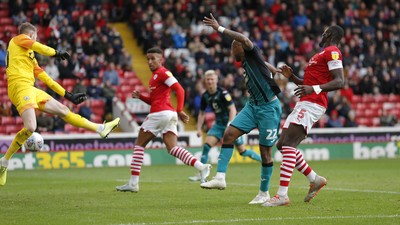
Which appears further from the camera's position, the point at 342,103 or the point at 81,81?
the point at 342,103

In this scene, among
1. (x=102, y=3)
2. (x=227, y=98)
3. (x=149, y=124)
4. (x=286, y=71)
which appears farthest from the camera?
(x=102, y=3)

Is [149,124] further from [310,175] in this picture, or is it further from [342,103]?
[342,103]

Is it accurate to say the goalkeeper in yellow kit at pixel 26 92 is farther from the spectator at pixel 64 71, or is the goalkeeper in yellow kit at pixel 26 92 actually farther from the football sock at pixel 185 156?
the spectator at pixel 64 71

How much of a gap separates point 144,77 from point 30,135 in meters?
18.5

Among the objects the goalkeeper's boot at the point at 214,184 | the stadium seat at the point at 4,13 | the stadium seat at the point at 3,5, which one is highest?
the stadium seat at the point at 3,5

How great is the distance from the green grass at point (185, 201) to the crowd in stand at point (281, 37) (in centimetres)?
1099

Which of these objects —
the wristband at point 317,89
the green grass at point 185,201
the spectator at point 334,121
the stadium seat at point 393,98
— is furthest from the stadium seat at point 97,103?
the wristband at point 317,89

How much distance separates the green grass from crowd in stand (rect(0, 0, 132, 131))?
27.0 ft

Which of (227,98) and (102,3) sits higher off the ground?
(102,3)

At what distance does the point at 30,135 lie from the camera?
46.6 ft

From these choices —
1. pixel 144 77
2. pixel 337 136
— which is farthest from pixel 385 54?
pixel 144 77

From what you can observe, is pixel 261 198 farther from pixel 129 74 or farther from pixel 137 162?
pixel 129 74

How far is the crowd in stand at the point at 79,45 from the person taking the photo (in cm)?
2886

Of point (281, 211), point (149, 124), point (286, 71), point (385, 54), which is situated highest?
point (385, 54)
